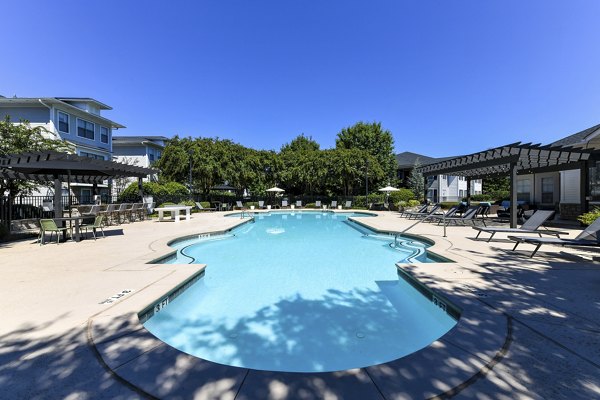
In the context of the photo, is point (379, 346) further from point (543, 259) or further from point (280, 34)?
point (280, 34)

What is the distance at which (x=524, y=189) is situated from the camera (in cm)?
2134

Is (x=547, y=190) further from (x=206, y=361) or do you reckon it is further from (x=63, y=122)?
(x=63, y=122)

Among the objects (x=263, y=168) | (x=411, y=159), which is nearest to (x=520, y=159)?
(x=263, y=168)

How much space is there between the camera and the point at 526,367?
87.4 inches

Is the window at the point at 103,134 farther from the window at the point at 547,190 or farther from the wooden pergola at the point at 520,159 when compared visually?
the window at the point at 547,190

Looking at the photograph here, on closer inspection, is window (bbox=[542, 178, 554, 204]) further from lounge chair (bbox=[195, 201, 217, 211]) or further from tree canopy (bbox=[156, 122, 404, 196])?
lounge chair (bbox=[195, 201, 217, 211])

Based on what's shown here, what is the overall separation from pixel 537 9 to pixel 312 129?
114 ft

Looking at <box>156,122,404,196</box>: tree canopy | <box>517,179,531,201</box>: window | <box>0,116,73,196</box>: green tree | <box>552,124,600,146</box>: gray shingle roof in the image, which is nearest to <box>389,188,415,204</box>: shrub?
<box>156,122,404,196</box>: tree canopy

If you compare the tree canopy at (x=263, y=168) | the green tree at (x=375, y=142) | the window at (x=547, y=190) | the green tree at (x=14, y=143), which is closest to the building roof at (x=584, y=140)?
the window at (x=547, y=190)

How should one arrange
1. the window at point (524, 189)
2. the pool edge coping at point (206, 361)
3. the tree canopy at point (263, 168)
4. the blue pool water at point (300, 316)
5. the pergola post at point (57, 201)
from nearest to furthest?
1. the pool edge coping at point (206, 361)
2. the blue pool water at point (300, 316)
3. the pergola post at point (57, 201)
4. the window at point (524, 189)
5. the tree canopy at point (263, 168)

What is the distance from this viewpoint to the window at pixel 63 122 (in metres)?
21.1

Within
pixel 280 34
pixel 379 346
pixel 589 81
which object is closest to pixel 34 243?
pixel 379 346

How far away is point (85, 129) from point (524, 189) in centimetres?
3525

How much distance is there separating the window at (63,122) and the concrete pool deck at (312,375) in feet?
71.8
